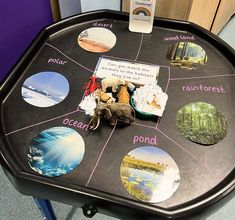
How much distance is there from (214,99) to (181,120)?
0.15 m

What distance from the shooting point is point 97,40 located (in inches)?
44.4

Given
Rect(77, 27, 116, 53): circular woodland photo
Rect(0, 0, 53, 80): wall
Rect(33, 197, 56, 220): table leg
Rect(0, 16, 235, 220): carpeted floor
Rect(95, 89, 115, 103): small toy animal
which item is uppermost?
Rect(77, 27, 116, 53): circular woodland photo

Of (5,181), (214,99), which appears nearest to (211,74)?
(214,99)

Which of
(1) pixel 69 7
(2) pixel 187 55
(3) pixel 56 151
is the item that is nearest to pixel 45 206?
(3) pixel 56 151

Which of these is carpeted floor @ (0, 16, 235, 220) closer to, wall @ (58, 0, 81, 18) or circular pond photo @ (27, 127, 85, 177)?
circular pond photo @ (27, 127, 85, 177)

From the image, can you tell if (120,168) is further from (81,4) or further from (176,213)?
A: (81,4)

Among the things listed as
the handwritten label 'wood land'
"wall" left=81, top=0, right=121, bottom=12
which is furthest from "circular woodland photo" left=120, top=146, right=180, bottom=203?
"wall" left=81, top=0, right=121, bottom=12

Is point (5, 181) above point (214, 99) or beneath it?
beneath

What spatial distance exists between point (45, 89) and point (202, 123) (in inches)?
20.1

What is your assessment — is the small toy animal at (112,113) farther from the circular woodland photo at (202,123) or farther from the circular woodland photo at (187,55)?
the circular woodland photo at (187,55)

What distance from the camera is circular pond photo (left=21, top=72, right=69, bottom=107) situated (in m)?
0.94

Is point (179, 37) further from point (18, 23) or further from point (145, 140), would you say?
point (18, 23)

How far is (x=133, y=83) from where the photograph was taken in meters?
0.99

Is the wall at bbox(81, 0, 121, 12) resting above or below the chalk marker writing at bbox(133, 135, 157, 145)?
above
